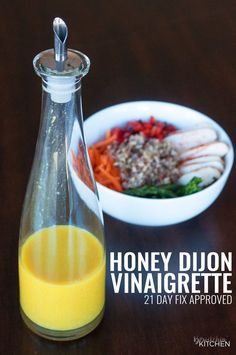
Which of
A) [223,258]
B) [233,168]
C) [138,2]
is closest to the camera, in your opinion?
[223,258]

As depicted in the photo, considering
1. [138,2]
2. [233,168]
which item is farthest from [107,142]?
[138,2]

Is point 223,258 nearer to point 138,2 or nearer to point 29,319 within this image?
point 29,319

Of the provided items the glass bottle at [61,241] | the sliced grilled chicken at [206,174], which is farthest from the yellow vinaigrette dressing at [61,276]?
the sliced grilled chicken at [206,174]

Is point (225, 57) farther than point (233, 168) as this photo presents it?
Yes

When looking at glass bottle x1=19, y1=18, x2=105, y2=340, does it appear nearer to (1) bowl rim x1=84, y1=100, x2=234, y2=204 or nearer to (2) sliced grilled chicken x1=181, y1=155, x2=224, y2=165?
(1) bowl rim x1=84, y1=100, x2=234, y2=204

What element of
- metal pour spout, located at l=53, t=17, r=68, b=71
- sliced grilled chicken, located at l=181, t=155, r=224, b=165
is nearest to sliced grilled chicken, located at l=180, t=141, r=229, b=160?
sliced grilled chicken, located at l=181, t=155, r=224, b=165

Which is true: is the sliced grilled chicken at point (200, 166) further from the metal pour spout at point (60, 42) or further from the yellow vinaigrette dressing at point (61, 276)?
the metal pour spout at point (60, 42)

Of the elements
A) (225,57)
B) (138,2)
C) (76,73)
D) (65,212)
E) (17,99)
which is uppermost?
(138,2)
